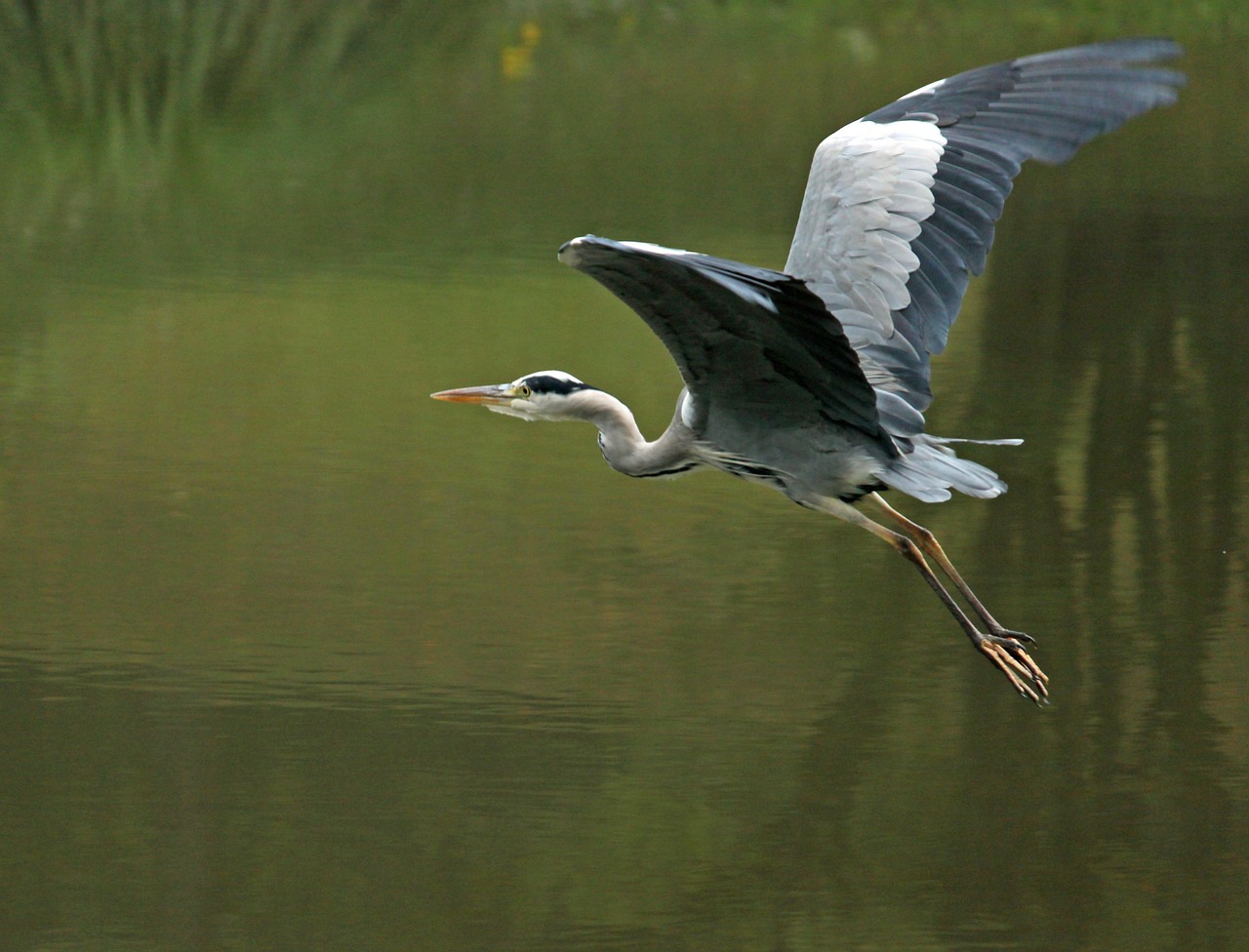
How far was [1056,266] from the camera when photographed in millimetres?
12250

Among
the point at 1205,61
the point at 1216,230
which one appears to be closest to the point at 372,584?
the point at 1216,230

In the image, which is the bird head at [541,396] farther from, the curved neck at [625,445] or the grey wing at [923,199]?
the grey wing at [923,199]

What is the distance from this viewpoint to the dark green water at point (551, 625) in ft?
17.7

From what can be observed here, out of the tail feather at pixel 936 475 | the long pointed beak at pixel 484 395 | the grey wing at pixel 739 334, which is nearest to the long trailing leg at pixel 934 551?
the tail feather at pixel 936 475

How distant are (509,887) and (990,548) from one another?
121 inches

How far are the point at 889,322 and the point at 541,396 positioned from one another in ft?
3.61

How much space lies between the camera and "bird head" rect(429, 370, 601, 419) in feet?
20.7

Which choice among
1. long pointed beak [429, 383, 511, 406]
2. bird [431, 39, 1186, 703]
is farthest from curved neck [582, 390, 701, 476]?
long pointed beak [429, 383, 511, 406]

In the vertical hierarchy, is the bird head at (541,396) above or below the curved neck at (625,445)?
above

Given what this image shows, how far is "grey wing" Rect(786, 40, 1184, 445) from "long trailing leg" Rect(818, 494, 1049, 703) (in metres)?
0.33

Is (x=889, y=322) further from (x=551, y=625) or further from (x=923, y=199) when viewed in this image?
(x=551, y=625)

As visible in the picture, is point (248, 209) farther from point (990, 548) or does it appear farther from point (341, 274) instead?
point (990, 548)

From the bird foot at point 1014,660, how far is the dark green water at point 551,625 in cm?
18

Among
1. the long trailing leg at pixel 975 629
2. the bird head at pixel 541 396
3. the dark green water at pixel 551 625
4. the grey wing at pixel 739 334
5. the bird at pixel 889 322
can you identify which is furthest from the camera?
the bird head at pixel 541 396
